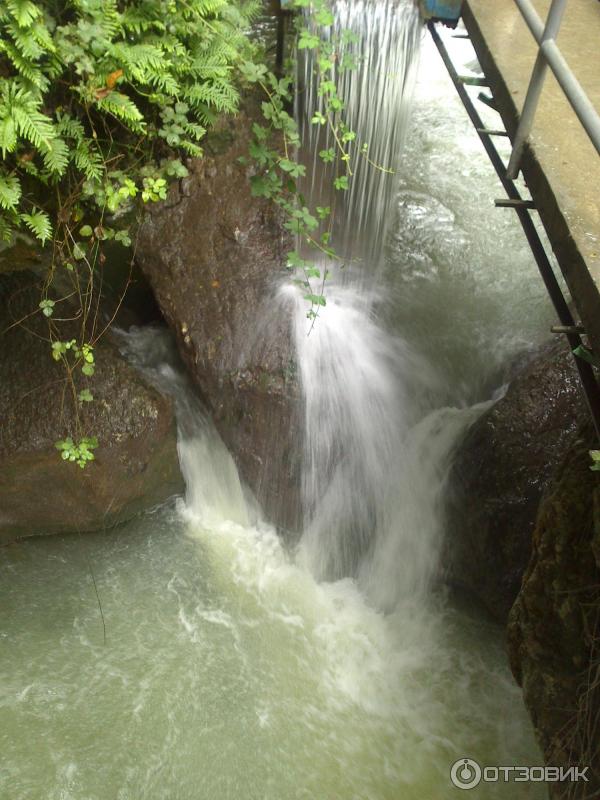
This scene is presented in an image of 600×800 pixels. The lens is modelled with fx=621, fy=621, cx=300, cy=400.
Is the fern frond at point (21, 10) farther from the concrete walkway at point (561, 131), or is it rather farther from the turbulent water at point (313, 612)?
the turbulent water at point (313, 612)

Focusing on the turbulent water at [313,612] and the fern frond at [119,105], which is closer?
the fern frond at [119,105]

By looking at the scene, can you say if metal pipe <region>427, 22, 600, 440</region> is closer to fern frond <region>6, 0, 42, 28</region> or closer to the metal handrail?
the metal handrail

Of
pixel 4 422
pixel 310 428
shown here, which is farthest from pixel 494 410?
pixel 4 422

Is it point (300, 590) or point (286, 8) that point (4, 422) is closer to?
point (300, 590)

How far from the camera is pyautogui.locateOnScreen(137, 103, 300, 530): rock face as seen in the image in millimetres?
4625

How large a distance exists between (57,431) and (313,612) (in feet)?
7.68

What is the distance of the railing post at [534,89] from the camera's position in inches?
98.1

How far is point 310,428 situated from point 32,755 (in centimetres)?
273

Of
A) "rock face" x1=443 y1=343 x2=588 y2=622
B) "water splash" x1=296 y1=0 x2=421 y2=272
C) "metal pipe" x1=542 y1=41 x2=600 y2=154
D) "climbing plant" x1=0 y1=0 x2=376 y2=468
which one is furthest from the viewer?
"water splash" x1=296 y1=0 x2=421 y2=272

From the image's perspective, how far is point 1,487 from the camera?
4.61 meters

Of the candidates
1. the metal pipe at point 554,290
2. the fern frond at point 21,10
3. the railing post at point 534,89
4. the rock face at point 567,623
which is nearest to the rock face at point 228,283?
the metal pipe at point 554,290

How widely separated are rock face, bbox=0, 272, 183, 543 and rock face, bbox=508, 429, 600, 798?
3018 millimetres

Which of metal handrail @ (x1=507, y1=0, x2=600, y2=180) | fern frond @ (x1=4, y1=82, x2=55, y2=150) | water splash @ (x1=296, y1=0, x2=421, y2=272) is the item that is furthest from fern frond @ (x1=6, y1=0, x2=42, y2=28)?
metal handrail @ (x1=507, y1=0, x2=600, y2=180)

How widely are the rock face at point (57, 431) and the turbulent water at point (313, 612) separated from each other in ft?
0.79
